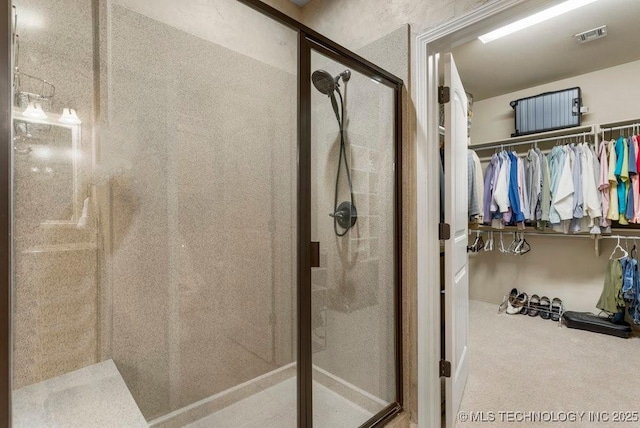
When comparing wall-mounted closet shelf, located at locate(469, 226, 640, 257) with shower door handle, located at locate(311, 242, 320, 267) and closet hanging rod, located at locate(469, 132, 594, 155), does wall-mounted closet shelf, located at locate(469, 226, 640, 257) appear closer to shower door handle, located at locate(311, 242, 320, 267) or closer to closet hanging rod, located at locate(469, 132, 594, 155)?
closet hanging rod, located at locate(469, 132, 594, 155)

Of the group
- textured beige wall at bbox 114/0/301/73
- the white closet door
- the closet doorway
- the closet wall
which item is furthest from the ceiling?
textured beige wall at bbox 114/0/301/73

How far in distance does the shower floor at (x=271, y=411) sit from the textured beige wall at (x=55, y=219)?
1.92 ft

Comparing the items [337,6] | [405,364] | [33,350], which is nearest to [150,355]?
[33,350]

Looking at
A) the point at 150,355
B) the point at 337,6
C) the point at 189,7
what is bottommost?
the point at 150,355

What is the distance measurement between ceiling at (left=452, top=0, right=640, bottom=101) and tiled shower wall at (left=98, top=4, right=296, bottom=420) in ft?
7.22

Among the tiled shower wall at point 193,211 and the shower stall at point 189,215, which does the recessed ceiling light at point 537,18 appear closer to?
the shower stall at point 189,215

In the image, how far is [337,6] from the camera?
6.52 feet

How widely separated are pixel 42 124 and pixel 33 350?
76 cm

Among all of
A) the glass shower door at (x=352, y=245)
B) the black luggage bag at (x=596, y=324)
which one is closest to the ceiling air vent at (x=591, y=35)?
the glass shower door at (x=352, y=245)

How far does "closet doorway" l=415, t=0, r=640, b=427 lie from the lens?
157 cm

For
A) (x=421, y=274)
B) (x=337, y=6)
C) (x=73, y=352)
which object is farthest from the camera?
(x=337, y=6)

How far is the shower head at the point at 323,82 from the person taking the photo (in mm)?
1304

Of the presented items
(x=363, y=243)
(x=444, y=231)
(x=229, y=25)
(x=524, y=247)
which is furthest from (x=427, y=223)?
(x=524, y=247)

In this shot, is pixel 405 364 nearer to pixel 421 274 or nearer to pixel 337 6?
pixel 421 274
